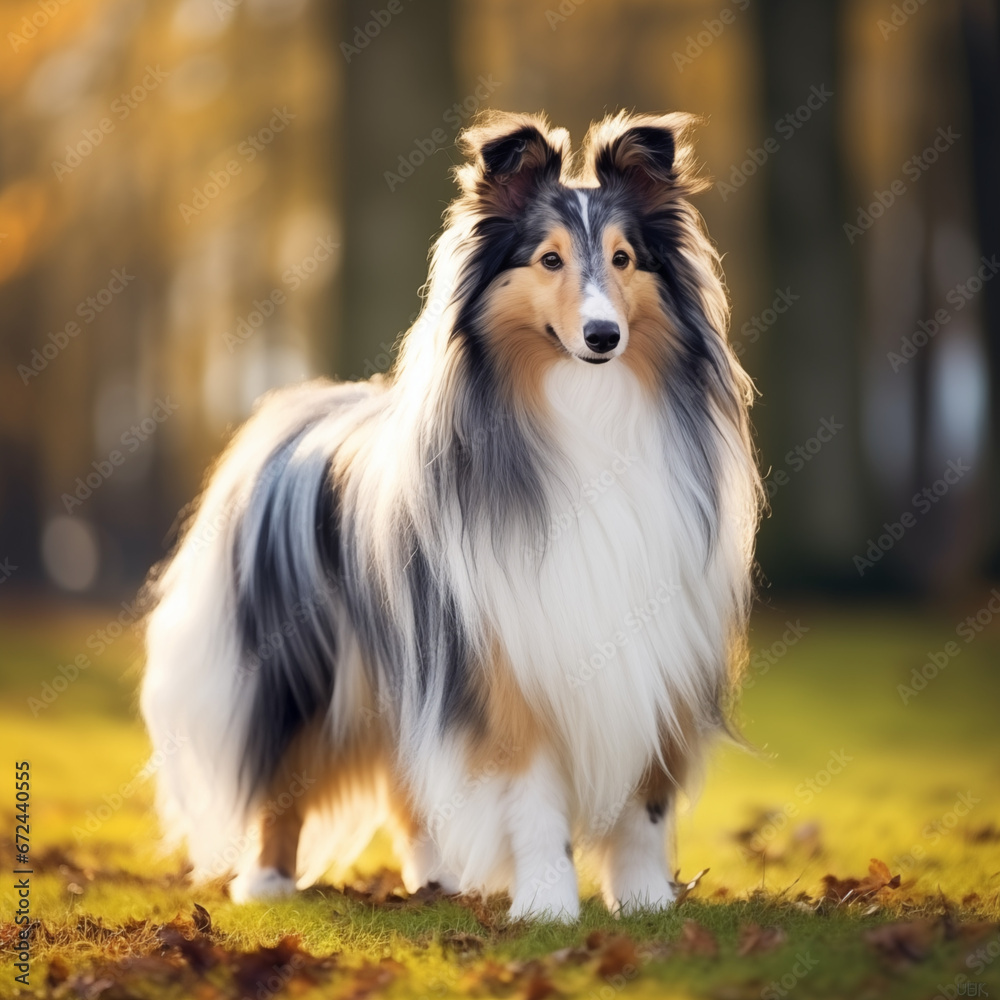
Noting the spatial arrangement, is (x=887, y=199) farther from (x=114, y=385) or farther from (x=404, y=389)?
(x=114, y=385)

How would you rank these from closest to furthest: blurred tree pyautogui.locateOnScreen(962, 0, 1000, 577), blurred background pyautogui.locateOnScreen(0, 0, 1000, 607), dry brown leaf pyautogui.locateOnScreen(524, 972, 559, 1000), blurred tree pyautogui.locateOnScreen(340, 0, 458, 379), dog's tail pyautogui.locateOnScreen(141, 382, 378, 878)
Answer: dry brown leaf pyautogui.locateOnScreen(524, 972, 559, 1000) < dog's tail pyautogui.locateOnScreen(141, 382, 378, 878) < blurred tree pyautogui.locateOnScreen(340, 0, 458, 379) < blurred background pyautogui.locateOnScreen(0, 0, 1000, 607) < blurred tree pyautogui.locateOnScreen(962, 0, 1000, 577)

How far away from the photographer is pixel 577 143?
43.3ft

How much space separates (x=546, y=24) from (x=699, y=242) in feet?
30.4

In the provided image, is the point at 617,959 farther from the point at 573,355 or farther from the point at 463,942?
the point at 573,355

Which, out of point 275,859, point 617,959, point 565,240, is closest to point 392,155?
point 565,240

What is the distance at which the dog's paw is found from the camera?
4227 millimetres

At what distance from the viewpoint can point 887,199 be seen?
1296 centimetres

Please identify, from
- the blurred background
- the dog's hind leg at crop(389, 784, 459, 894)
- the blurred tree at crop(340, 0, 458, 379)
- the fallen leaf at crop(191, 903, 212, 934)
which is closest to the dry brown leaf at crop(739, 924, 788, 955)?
the dog's hind leg at crop(389, 784, 459, 894)

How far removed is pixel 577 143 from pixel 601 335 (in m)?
9.80

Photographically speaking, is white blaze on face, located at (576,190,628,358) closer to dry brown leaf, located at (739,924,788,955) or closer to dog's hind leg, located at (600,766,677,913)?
dog's hind leg, located at (600,766,677,913)

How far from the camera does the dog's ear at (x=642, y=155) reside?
4.29m

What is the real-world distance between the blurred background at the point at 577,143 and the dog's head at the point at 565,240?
5627mm

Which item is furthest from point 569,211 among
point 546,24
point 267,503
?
point 546,24

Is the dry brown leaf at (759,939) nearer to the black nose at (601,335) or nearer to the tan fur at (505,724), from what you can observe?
the tan fur at (505,724)
